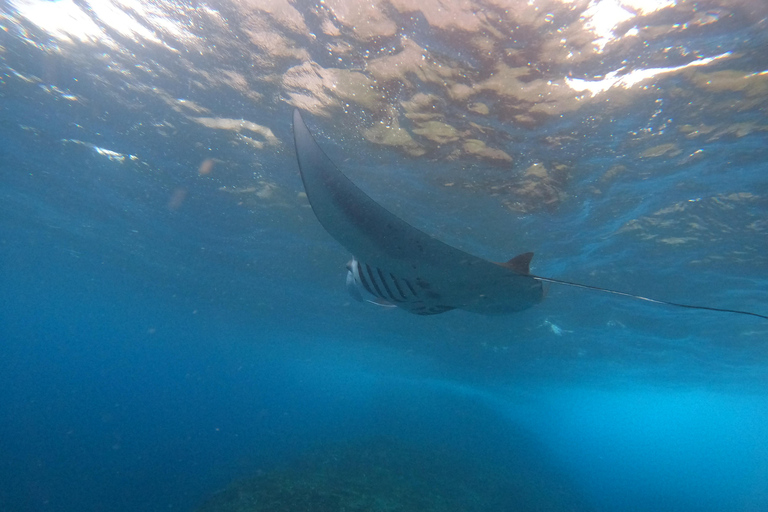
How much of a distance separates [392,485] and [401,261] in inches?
572

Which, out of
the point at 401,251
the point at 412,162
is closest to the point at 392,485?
the point at 412,162

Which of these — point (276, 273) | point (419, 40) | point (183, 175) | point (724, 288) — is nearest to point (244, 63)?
point (419, 40)

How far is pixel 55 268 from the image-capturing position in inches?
1138

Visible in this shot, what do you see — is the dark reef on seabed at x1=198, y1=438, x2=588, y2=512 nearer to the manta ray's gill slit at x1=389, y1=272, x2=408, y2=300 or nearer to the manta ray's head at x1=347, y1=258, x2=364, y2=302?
the manta ray's head at x1=347, y1=258, x2=364, y2=302

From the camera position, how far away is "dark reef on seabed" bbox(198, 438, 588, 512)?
11.9 metres

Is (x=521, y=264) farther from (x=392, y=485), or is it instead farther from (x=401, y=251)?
(x=392, y=485)

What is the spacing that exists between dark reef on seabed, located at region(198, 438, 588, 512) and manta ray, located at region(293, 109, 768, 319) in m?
9.55

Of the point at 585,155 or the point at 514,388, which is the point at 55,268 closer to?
the point at 585,155

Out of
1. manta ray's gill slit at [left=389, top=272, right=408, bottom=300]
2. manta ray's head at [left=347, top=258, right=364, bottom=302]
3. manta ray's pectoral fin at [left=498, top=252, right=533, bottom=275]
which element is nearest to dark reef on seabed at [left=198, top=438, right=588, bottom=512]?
manta ray's head at [left=347, top=258, right=364, bottom=302]

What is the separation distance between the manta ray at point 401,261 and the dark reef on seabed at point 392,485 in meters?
9.55

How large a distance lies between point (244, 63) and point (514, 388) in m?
36.2

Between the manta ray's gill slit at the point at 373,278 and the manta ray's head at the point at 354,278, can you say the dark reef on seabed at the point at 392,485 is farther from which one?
the manta ray's gill slit at the point at 373,278

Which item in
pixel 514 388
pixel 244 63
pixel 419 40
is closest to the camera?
pixel 419 40

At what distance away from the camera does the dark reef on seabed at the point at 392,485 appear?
1188 centimetres
